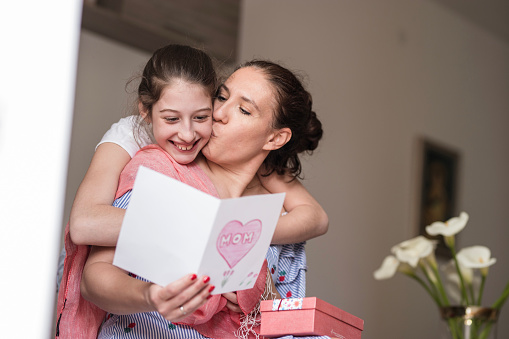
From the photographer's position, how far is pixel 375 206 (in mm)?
4410

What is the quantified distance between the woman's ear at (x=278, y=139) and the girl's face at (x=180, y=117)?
241 mm

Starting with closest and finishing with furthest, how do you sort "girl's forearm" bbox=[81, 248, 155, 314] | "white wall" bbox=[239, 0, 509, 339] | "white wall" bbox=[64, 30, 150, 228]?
"girl's forearm" bbox=[81, 248, 155, 314]
"white wall" bbox=[64, 30, 150, 228]
"white wall" bbox=[239, 0, 509, 339]

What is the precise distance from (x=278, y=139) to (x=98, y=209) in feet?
1.99

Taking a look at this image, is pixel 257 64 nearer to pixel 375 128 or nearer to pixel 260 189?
pixel 260 189

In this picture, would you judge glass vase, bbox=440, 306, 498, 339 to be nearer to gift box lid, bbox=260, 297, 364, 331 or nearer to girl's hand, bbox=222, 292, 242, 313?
gift box lid, bbox=260, 297, 364, 331

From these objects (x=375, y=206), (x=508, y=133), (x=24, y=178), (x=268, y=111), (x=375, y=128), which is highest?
(x=508, y=133)

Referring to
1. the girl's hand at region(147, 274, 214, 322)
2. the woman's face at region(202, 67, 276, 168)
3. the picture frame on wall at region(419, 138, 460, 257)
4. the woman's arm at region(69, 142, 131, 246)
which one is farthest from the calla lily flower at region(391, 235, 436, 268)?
the picture frame on wall at region(419, 138, 460, 257)

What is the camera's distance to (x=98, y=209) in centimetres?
133

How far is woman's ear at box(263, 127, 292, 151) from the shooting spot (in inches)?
69.4

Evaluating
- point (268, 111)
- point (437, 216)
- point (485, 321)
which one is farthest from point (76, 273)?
point (437, 216)

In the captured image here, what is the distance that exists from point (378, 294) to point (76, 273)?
3.20 metres

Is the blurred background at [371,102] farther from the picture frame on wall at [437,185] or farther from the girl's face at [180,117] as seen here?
the girl's face at [180,117]

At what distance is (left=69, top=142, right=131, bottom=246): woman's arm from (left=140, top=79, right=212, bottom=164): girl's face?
134 millimetres

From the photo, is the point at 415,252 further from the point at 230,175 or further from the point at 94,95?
the point at 94,95
